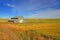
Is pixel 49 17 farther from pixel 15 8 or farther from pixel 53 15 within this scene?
pixel 15 8

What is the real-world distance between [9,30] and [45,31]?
2.81 ft

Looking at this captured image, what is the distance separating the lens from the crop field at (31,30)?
3354mm

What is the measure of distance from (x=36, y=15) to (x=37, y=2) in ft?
1.02

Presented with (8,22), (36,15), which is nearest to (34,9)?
(36,15)

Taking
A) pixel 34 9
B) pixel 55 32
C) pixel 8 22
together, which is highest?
pixel 34 9

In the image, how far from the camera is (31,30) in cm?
345

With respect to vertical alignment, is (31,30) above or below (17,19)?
below

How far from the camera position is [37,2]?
3.43m

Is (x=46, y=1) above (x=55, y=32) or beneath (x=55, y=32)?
above

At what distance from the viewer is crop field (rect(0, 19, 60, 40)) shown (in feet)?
11.0

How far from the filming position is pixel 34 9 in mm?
3455

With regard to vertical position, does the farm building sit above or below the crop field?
above

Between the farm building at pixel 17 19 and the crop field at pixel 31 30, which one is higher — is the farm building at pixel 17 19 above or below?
above

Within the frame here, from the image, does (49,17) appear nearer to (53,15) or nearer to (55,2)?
(53,15)
